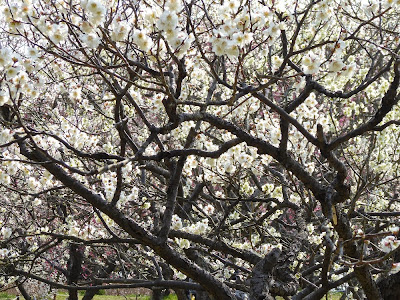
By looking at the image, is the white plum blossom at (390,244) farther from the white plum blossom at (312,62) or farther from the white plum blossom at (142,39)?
the white plum blossom at (142,39)

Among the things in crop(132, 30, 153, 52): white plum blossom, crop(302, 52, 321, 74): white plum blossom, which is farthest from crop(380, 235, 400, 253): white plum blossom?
crop(132, 30, 153, 52): white plum blossom

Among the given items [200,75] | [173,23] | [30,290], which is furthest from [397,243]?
[30,290]

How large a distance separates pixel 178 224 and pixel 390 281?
184cm

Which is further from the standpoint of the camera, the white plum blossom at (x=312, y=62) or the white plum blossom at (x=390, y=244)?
the white plum blossom at (x=312, y=62)

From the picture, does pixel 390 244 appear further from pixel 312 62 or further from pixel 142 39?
pixel 142 39

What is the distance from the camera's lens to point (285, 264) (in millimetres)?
3873

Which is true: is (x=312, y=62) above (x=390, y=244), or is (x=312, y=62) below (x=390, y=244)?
above

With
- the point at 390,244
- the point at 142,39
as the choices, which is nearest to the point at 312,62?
the point at 142,39

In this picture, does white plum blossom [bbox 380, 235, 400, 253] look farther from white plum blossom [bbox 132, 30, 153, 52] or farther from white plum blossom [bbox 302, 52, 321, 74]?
white plum blossom [bbox 132, 30, 153, 52]

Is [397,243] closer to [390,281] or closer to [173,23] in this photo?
[390,281]

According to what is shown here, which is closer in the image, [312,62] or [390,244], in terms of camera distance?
[390,244]

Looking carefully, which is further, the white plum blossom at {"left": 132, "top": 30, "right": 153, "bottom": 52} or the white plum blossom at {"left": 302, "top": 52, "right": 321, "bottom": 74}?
the white plum blossom at {"left": 302, "top": 52, "right": 321, "bottom": 74}

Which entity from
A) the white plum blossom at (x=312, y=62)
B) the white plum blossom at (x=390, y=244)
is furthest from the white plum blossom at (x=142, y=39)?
the white plum blossom at (x=390, y=244)

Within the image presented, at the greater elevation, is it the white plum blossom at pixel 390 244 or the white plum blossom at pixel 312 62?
the white plum blossom at pixel 312 62
